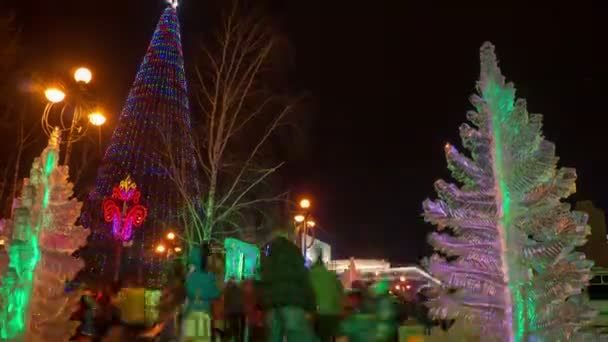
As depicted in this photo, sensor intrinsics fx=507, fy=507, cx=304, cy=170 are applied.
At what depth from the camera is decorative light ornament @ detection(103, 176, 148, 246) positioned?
21.7 metres

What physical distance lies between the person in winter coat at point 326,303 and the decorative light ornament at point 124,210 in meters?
14.7

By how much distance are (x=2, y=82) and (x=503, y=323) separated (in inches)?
811

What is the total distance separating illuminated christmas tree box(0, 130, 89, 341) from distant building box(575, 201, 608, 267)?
11402 mm

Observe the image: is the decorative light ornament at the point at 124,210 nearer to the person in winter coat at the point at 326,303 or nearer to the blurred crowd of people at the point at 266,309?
the blurred crowd of people at the point at 266,309

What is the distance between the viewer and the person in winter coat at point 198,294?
666 centimetres

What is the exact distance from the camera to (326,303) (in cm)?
891

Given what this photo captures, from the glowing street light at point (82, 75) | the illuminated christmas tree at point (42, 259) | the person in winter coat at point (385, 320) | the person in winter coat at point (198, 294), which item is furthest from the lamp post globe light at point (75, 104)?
the person in winter coat at point (385, 320)

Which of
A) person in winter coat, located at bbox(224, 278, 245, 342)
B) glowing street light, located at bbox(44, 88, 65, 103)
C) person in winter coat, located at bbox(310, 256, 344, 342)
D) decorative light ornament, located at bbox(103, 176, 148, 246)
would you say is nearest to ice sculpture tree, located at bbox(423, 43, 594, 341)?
person in winter coat, located at bbox(310, 256, 344, 342)

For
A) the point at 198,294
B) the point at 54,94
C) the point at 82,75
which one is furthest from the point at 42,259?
the point at 82,75

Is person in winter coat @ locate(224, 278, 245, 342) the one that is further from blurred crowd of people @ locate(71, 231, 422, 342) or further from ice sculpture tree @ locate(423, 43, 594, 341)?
ice sculpture tree @ locate(423, 43, 594, 341)

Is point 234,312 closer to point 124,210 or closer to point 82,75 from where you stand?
point 82,75

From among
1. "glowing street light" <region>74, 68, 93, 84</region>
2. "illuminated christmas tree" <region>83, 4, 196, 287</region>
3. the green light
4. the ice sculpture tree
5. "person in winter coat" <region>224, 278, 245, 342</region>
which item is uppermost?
"illuminated christmas tree" <region>83, 4, 196, 287</region>

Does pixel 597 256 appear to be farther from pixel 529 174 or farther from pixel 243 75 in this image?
pixel 243 75

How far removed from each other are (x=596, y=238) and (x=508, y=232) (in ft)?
31.1
